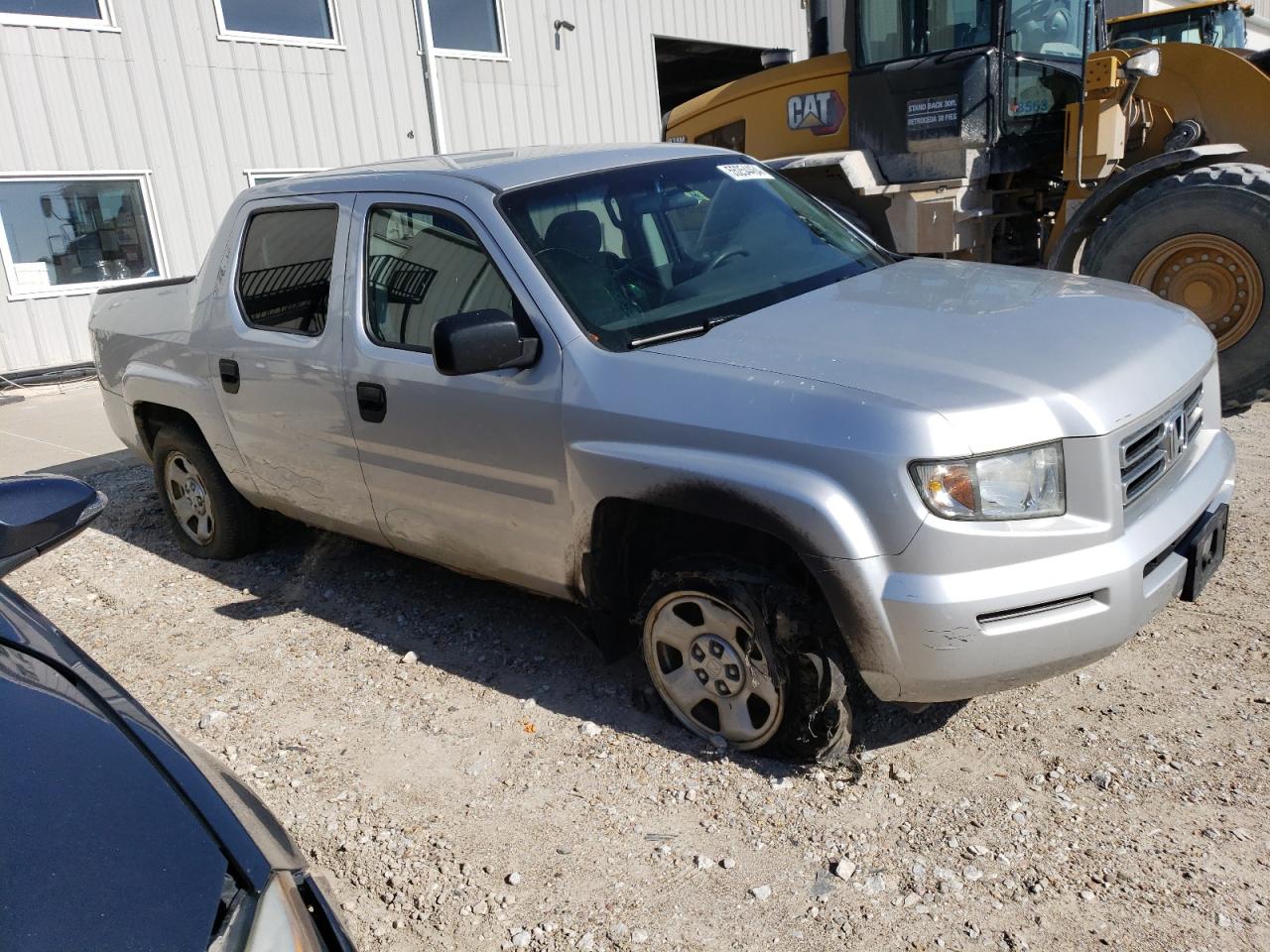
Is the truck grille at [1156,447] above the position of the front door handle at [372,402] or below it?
below

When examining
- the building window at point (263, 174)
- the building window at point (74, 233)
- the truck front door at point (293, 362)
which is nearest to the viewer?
the truck front door at point (293, 362)

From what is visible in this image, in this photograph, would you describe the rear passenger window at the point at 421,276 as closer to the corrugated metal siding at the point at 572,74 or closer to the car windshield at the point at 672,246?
the car windshield at the point at 672,246

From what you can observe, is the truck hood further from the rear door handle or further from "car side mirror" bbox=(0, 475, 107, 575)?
the rear door handle

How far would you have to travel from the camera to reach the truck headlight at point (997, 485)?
2.64 meters

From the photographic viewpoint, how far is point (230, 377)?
4.63 metres

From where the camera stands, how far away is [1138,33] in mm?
11867

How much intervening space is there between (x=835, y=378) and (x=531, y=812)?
1574 mm

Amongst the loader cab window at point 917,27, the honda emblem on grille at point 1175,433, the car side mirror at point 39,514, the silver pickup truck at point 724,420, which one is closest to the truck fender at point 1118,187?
the loader cab window at point 917,27

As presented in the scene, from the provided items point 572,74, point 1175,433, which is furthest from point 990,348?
point 572,74

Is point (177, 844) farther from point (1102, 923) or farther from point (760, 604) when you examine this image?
point (1102, 923)

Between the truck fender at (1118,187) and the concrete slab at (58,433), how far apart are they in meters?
6.65

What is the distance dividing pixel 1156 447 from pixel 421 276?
2544 mm

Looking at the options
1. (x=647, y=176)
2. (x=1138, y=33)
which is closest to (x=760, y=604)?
(x=647, y=176)

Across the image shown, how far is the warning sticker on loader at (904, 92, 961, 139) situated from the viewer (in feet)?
22.9
